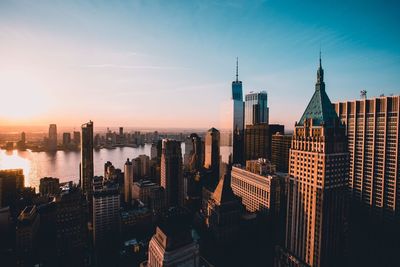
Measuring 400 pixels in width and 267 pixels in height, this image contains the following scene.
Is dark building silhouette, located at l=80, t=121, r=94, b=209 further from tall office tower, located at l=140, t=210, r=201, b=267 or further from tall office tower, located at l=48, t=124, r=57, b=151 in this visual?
tall office tower, located at l=48, t=124, r=57, b=151

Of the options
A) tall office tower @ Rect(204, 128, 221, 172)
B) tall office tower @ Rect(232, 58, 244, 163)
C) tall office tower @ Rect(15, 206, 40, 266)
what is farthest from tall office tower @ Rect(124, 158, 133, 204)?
tall office tower @ Rect(232, 58, 244, 163)

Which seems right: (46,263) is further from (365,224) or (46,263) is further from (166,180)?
(365,224)

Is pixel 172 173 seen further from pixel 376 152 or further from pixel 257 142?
pixel 376 152

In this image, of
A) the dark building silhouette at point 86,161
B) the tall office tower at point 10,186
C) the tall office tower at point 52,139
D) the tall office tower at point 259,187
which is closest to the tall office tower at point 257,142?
the tall office tower at point 259,187

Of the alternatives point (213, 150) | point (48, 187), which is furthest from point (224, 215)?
point (213, 150)

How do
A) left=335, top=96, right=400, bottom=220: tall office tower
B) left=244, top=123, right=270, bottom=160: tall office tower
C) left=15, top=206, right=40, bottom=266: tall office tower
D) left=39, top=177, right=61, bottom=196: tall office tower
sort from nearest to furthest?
left=15, top=206, right=40, bottom=266: tall office tower
left=335, top=96, right=400, bottom=220: tall office tower
left=39, top=177, right=61, bottom=196: tall office tower
left=244, top=123, right=270, bottom=160: tall office tower

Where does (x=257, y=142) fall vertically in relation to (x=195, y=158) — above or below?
above
